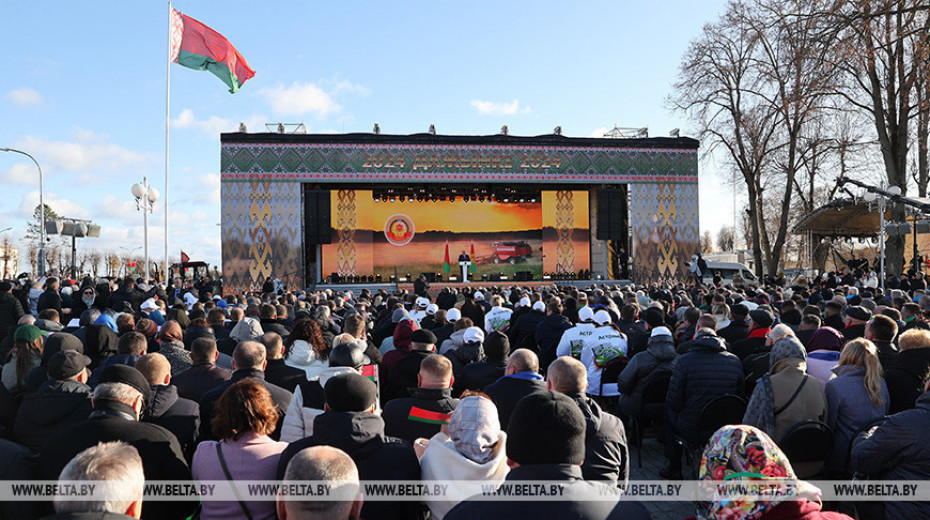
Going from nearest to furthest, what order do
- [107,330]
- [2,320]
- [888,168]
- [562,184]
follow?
1. [107,330]
2. [2,320]
3. [888,168]
4. [562,184]

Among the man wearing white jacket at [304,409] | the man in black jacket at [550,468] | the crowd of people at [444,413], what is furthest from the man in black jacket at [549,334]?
the man in black jacket at [550,468]

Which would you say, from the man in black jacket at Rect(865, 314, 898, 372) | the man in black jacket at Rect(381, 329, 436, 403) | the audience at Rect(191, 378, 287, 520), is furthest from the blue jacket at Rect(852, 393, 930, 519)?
the man in black jacket at Rect(381, 329, 436, 403)

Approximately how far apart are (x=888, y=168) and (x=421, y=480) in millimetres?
19189

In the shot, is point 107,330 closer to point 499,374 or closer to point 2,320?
point 499,374

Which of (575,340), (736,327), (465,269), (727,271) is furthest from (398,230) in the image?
(736,327)

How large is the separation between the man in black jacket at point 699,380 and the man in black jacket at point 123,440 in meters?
3.84

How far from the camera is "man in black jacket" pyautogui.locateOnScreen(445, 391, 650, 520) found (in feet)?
6.59

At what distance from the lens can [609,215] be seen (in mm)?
Result: 25156

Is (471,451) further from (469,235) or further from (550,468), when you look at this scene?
(469,235)

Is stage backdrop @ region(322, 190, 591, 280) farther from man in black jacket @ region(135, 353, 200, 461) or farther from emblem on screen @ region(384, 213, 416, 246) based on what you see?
man in black jacket @ region(135, 353, 200, 461)

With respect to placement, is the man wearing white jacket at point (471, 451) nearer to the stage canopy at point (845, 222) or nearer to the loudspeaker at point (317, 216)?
the loudspeaker at point (317, 216)

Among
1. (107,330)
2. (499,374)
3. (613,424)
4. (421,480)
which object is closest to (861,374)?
(613,424)

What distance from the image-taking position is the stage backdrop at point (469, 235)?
27.2 m

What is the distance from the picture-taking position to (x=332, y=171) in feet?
77.6
